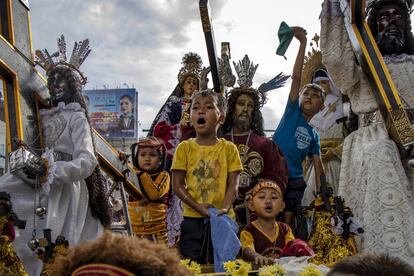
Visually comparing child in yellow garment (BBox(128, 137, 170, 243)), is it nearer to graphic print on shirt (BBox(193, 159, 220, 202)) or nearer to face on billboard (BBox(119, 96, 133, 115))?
graphic print on shirt (BBox(193, 159, 220, 202))

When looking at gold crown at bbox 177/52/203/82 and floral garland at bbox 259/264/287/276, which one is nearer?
floral garland at bbox 259/264/287/276

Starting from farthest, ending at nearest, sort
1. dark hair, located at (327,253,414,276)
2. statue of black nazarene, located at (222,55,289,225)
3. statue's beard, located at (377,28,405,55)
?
statue's beard, located at (377,28,405,55)
statue of black nazarene, located at (222,55,289,225)
dark hair, located at (327,253,414,276)

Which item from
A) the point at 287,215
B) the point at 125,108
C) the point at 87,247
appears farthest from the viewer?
the point at 125,108

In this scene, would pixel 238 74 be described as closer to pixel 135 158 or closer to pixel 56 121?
pixel 135 158

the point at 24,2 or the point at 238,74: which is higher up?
the point at 24,2

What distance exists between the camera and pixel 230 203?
3.88 metres

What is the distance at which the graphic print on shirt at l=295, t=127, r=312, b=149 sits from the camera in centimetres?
514

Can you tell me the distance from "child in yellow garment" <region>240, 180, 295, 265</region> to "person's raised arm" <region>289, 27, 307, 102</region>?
1.27 m

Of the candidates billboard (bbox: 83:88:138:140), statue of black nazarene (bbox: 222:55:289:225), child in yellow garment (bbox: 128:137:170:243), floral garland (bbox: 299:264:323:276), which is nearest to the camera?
floral garland (bbox: 299:264:323:276)

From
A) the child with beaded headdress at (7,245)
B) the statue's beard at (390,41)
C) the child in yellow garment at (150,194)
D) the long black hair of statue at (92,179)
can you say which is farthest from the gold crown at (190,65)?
the child with beaded headdress at (7,245)

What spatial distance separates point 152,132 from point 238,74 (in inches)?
55.2

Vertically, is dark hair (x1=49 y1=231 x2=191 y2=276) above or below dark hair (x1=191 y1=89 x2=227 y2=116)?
below

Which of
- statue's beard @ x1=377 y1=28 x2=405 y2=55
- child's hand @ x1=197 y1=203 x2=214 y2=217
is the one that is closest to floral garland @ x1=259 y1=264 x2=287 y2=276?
child's hand @ x1=197 y1=203 x2=214 y2=217

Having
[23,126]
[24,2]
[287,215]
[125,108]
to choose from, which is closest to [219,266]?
[287,215]
